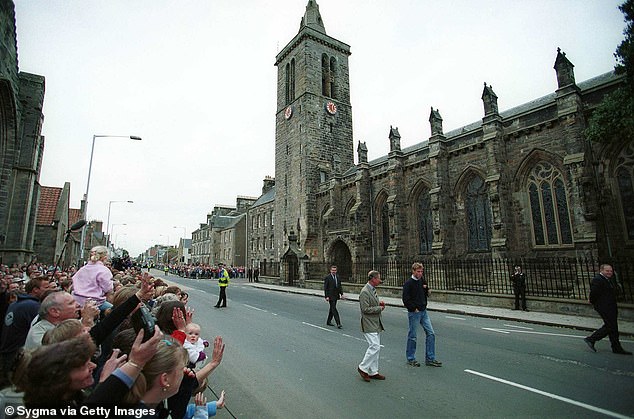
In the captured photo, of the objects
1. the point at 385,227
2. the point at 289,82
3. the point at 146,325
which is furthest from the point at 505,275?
the point at 289,82

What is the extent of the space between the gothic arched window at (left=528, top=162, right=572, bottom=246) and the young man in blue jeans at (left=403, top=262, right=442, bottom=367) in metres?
14.0

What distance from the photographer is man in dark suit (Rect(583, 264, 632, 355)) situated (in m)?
7.18

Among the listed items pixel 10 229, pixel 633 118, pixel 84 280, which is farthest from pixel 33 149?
pixel 633 118

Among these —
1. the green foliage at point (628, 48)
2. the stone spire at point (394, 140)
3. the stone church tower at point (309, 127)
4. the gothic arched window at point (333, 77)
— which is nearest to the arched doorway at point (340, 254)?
the stone church tower at point (309, 127)

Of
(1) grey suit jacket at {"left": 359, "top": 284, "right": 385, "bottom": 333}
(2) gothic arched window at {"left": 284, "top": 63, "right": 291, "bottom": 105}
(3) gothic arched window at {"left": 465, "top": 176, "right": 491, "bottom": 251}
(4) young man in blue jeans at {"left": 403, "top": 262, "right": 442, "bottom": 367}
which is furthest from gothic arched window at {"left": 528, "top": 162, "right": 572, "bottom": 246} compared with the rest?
(2) gothic arched window at {"left": 284, "top": 63, "right": 291, "bottom": 105}

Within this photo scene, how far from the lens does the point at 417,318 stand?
21.3ft

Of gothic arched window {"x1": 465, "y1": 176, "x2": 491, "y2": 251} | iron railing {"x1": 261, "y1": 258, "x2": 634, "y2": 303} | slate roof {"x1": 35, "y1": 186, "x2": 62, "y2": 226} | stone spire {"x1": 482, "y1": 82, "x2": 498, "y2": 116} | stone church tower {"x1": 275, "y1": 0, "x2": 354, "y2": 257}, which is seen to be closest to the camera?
iron railing {"x1": 261, "y1": 258, "x2": 634, "y2": 303}

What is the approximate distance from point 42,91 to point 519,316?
21455mm

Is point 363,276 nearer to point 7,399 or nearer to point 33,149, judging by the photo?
point 33,149

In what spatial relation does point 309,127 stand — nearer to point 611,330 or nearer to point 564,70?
point 564,70

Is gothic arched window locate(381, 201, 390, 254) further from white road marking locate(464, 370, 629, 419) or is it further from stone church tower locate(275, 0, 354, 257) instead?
white road marking locate(464, 370, 629, 419)

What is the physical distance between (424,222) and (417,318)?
1814cm

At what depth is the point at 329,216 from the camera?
98.9 ft

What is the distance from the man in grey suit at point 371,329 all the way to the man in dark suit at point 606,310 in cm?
529
